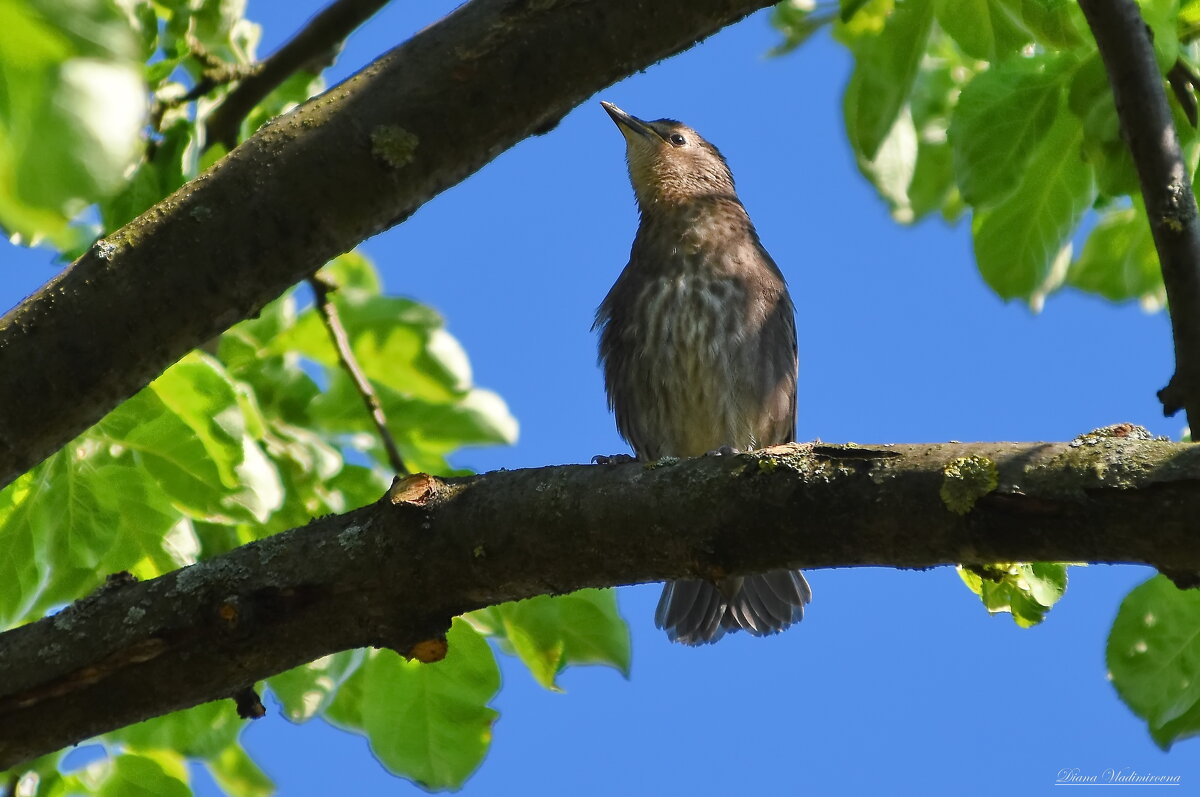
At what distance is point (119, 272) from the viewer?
2.53m

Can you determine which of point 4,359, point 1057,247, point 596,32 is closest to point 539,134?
point 596,32

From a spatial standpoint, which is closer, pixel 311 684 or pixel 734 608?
pixel 311 684

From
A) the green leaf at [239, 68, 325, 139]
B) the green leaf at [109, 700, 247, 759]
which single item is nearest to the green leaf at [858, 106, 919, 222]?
the green leaf at [239, 68, 325, 139]

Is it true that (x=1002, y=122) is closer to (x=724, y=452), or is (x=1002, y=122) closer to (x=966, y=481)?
(x=724, y=452)

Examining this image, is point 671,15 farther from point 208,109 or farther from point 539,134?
point 208,109

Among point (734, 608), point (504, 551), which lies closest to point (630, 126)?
point (734, 608)

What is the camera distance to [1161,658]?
2.74 meters

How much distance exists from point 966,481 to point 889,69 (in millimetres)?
1263

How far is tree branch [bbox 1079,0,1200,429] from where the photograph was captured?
8.11 feet

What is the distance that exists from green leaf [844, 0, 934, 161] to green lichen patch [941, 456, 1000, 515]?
113cm

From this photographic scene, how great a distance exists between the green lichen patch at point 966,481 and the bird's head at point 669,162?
4112 mm

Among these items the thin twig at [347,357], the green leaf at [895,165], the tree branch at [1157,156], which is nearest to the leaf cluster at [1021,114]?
the tree branch at [1157,156]

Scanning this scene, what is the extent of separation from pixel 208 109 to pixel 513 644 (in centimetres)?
209

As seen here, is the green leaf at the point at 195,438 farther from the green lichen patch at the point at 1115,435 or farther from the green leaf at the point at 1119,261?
the green leaf at the point at 1119,261
